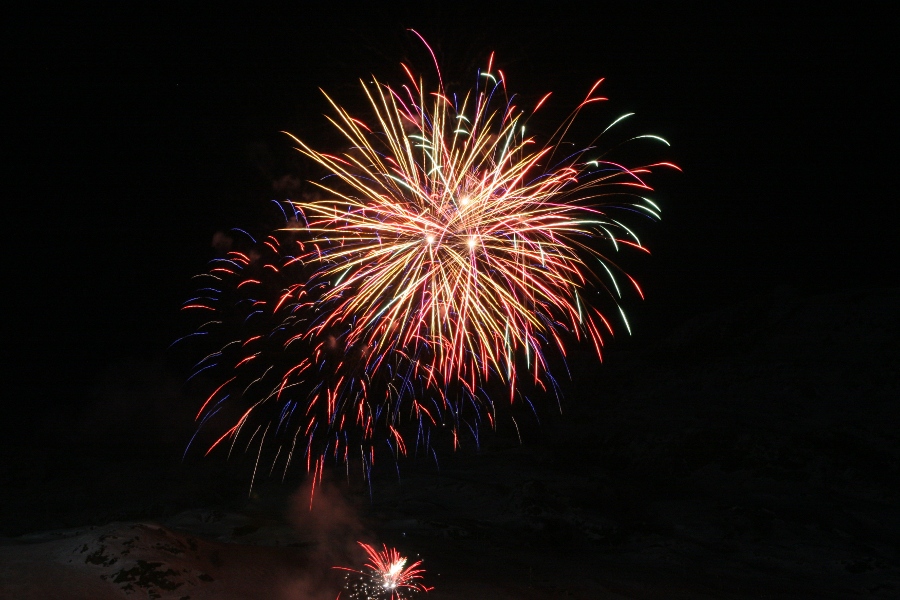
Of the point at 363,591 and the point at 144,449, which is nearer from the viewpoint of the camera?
the point at 363,591

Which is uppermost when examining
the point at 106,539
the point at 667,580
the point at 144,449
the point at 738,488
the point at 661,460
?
the point at 144,449

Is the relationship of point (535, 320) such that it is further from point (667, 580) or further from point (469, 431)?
point (469, 431)

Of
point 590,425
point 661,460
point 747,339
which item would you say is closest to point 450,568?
point 661,460

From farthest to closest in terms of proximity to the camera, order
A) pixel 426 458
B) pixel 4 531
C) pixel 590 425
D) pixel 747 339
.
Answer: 1. pixel 747 339
2. pixel 590 425
3. pixel 426 458
4. pixel 4 531

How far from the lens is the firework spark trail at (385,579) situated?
12.3m

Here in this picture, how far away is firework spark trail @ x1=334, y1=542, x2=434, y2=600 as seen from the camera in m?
12.3

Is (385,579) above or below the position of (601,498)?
below

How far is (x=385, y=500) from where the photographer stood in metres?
26.7

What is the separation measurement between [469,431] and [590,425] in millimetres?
8586

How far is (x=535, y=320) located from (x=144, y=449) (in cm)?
3222

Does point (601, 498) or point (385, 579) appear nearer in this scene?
point (385, 579)

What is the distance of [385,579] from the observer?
43.3 ft

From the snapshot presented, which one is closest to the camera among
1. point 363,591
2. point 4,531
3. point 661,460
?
point 363,591

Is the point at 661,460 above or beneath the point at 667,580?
above
